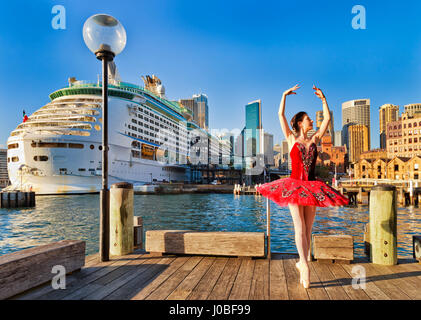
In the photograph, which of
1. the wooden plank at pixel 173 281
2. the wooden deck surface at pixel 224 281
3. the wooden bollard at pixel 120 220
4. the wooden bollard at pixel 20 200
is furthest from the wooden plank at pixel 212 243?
the wooden bollard at pixel 20 200

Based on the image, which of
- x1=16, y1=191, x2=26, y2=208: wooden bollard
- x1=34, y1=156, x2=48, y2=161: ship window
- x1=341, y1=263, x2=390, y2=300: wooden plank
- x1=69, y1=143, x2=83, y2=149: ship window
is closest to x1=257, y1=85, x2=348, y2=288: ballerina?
x1=341, y1=263, x2=390, y2=300: wooden plank

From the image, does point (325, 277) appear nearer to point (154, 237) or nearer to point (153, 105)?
point (154, 237)

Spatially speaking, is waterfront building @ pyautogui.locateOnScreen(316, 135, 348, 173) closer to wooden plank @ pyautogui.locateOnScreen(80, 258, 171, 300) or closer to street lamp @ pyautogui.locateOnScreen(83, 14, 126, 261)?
street lamp @ pyautogui.locateOnScreen(83, 14, 126, 261)

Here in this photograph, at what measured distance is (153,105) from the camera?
60.1 m

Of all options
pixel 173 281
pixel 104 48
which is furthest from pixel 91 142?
pixel 173 281

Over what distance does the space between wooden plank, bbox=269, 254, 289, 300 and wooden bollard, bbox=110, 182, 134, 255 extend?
270 cm

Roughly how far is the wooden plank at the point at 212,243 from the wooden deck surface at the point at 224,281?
14 cm

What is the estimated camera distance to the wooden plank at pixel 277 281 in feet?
10.2

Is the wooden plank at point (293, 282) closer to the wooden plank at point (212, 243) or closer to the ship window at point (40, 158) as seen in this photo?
the wooden plank at point (212, 243)

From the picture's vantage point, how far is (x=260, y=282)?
3535 millimetres

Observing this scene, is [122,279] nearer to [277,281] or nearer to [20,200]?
[277,281]

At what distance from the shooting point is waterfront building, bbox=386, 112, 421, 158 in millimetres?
86688

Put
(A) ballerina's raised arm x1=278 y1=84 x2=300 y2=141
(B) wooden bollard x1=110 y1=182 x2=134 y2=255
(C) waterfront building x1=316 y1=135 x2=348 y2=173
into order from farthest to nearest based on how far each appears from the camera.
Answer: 1. (C) waterfront building x1=316 y1=135 x2=348 y2=173
2. (B) wooden bollard x1=110 y1=182 x2=134 y2=255
3. (A) ballerina's raised arm x1=278 y1=84 x2=300 y2=141
